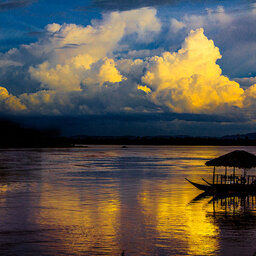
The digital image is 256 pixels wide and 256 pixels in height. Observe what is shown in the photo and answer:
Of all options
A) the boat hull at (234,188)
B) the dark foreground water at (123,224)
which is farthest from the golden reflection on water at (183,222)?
the boat hull at (234,188)

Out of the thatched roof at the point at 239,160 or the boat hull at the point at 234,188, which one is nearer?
the thatched roof at the point at 239,160

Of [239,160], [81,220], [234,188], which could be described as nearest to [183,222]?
[81,220]

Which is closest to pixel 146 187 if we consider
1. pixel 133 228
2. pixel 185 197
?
pixel 185 197

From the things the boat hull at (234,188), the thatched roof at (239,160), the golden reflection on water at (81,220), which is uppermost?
the thatched roof at (239,160)

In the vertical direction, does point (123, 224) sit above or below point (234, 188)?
below

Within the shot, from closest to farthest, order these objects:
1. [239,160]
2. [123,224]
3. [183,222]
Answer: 1. [123,224]
2. [183,222]
3. [239,160]

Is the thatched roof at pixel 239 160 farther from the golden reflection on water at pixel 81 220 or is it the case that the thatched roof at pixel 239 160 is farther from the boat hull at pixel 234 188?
the golden reflection on water at pixel 81 220

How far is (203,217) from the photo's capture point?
991 inches

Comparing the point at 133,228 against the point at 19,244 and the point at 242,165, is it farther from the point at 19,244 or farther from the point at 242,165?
the point at 242,165

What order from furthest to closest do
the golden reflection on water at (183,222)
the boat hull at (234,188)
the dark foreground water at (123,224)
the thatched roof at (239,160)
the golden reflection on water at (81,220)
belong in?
1. the boat hull at (234,188)
2. the thatched roof at (239,160)
3. the golden reflection on water at (183,222)
4. the golden reflection on water at (81,220)
5. the dark foreground water at (123,224)

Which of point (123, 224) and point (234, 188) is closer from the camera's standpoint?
point (123, 224)

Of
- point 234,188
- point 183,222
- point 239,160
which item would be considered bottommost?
point 183,222

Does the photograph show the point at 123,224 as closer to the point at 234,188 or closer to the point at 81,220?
the point at 81,220

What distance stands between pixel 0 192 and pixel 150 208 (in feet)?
49.5
